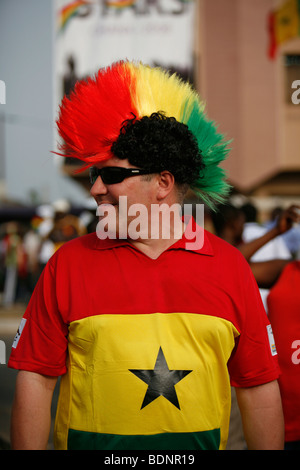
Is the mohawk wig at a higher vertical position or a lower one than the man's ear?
higher

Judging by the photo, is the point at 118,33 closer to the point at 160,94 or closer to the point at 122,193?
the point at 160,94

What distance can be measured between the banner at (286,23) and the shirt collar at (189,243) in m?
11.1

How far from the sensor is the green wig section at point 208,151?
7.38 feet

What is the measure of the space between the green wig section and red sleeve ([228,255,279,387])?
13.4 inches

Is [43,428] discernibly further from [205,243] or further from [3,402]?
[3,402]

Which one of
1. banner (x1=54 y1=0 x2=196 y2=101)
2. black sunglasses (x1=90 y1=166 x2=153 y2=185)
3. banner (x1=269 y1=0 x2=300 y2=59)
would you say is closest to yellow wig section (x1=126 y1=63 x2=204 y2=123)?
black sunglasses (x1=90 y1=166 x2=153 y2=185)

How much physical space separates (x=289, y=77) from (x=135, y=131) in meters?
26.8

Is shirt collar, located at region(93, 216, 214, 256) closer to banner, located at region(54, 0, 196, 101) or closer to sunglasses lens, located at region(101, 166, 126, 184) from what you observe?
sunglasses lens, located at region(101, 166, 126, 184)

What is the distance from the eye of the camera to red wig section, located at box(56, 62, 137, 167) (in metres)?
2.12

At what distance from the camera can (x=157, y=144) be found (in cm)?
213

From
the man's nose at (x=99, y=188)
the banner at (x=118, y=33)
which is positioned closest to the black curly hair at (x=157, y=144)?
the man's nose at (x=99, y=188)

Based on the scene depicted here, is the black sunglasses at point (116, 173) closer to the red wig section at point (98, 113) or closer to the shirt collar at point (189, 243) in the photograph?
the red wig section at point (98, 113)

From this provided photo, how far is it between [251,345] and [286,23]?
40.0ft
